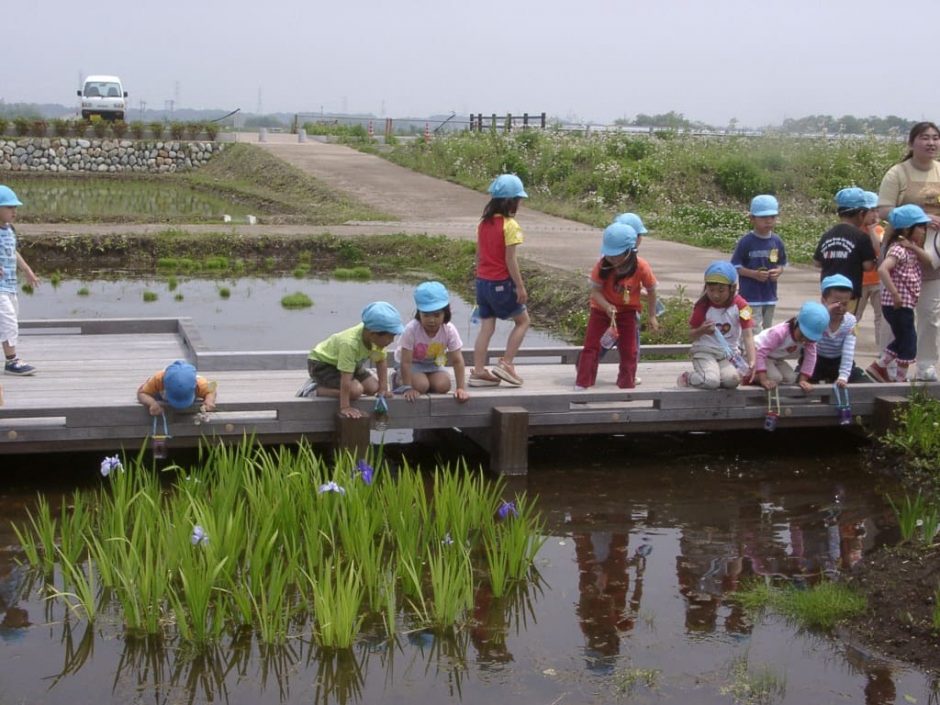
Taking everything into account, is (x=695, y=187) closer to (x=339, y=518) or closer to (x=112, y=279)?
(x=112, y=279)

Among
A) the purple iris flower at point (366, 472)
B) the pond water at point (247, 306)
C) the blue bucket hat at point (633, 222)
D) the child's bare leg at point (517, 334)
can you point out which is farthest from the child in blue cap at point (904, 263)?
the pond water at point (247, 306)

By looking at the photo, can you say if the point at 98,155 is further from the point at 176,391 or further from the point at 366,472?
the point at 366,472

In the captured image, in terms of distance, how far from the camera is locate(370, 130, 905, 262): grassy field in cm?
2380

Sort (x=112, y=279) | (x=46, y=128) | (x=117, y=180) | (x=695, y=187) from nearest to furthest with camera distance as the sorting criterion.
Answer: (x=112, y=279) < (x=695, y=187) < (x=117, y=180) < (x=46, y=128)

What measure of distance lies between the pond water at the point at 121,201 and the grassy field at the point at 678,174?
19.1 feet

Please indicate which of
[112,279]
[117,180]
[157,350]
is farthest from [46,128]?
[157,350]

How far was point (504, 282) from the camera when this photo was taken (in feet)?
28.0

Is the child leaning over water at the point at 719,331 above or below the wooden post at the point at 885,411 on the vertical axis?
above

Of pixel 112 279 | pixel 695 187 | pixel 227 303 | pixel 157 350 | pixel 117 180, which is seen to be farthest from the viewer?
pixel 117 180

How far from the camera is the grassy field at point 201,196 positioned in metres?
22.6

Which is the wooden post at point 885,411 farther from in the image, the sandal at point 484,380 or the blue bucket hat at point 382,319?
the blue bucket hat at point 382,319

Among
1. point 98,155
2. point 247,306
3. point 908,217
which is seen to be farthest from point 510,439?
point 98,155

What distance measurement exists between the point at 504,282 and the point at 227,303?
→ 7565 millimetres

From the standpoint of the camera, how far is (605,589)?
6.38m
